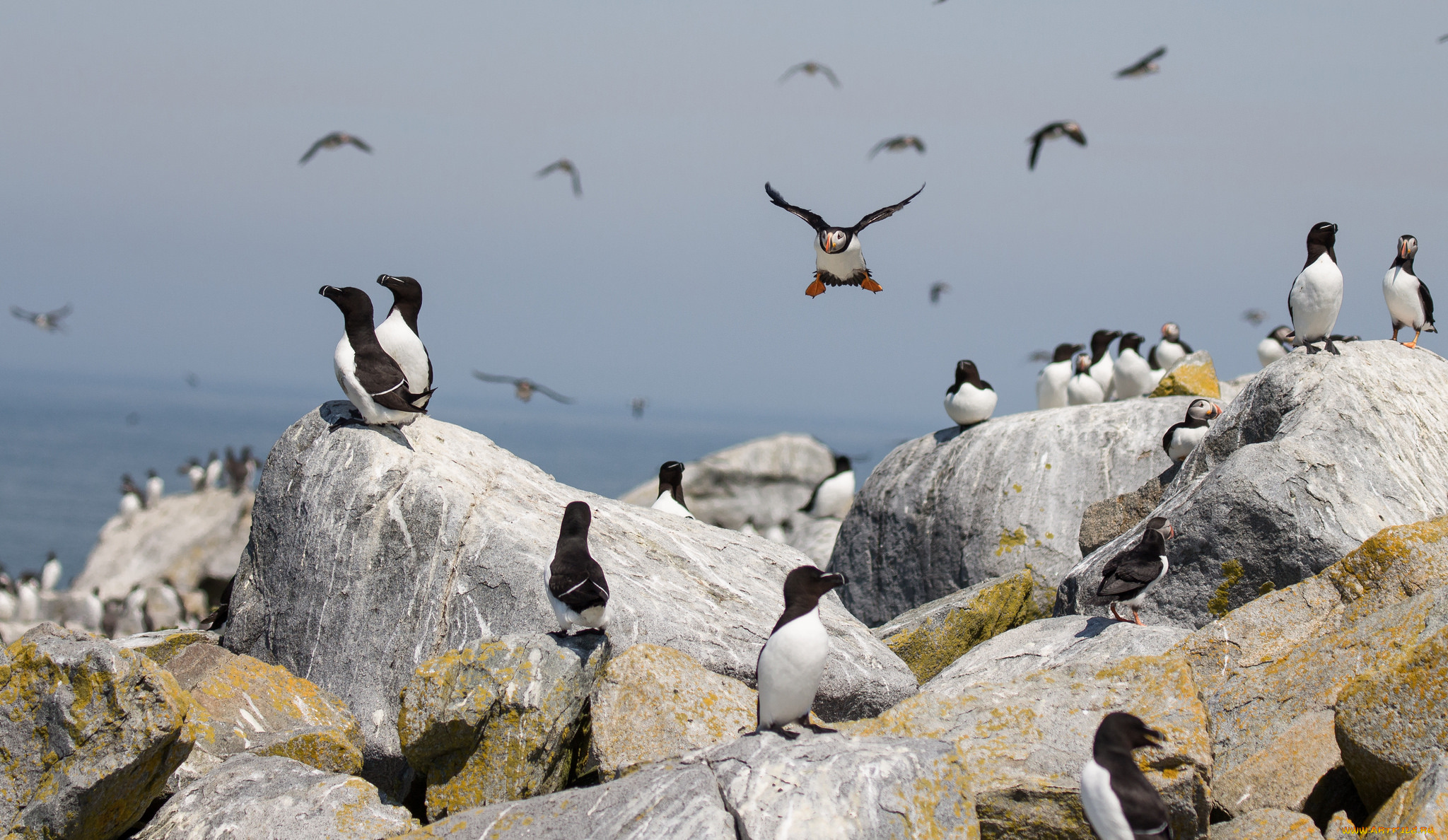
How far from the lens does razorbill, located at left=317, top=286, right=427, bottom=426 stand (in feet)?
26.4

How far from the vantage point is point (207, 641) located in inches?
332

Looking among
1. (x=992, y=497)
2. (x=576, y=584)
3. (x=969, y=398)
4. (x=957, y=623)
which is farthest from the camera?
(x=969, y=398)

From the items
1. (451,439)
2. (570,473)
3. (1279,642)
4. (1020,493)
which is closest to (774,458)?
(1020,493)

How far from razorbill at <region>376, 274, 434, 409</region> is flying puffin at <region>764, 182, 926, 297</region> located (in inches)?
108

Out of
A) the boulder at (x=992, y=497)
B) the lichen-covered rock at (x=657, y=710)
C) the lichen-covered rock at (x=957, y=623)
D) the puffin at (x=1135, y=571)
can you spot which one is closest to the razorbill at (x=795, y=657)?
the lichen-covered rock at (x=657, y=710)

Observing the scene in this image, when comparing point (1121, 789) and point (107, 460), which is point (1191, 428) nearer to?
point (1121, 789)

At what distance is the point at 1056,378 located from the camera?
669 inches

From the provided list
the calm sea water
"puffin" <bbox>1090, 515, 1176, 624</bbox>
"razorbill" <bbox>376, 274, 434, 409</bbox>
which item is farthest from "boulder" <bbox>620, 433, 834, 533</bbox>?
"puffin" <bbox>1090, 515, 1176, 624</bbox>

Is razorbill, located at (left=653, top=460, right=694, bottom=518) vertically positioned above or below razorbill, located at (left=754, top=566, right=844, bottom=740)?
above

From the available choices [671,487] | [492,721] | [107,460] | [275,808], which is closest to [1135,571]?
[492,721]

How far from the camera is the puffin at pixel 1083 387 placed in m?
16.0

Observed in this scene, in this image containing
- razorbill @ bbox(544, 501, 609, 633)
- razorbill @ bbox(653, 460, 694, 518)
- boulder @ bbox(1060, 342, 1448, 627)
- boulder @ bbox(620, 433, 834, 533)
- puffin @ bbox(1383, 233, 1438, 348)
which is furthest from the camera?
boulder @ bbox(620, 433, 834, 533)

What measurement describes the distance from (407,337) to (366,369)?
0.57 m

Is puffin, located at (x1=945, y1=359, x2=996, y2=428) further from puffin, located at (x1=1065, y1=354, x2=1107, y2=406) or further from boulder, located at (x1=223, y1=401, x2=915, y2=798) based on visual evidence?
boulder, located at (x1=223, y1=401, x2=915, y2=798)
